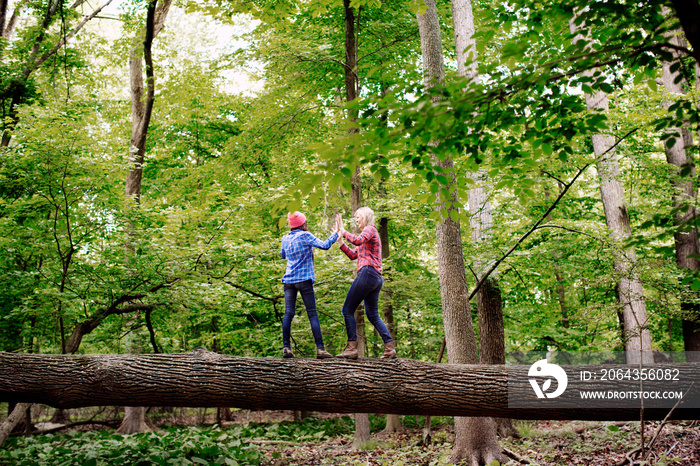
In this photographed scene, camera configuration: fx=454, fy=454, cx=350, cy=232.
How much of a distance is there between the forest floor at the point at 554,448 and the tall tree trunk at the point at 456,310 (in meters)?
0.49

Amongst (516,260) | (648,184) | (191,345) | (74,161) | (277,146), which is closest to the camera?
(74,161)

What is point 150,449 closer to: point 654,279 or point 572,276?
point 654,279

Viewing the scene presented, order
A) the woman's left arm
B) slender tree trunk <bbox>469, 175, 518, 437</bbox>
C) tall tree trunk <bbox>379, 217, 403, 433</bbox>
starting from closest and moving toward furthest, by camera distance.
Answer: the woman's left arm < slender tree trunk <bbox>469, 175, 518, 437</bbox> < tall tree trunk <bbox>379, 217, 403, 433</bbox>

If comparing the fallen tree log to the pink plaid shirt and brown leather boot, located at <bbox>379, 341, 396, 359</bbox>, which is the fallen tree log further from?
the pink plaid shirt

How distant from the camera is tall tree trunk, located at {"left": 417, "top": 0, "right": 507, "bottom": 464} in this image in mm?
5867

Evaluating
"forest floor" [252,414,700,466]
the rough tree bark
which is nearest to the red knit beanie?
"forest floor" [252,414,700,466]

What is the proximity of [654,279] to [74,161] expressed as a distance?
8.29m

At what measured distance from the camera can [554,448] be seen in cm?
736

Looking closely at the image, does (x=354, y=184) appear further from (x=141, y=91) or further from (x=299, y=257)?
(x=141, y=91)

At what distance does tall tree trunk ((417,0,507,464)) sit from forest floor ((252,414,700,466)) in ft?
1.60

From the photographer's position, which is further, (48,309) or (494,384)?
(48,309)

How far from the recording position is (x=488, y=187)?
7262 mm

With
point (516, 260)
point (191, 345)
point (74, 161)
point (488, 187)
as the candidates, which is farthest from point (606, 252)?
point (191, 345)

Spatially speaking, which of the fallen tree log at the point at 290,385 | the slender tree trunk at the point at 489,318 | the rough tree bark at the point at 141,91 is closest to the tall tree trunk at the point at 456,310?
the fallen tree log at the point at 290,385
